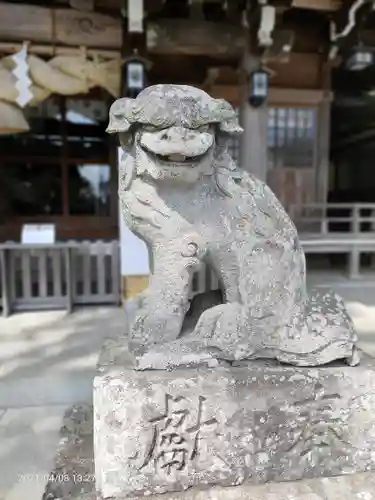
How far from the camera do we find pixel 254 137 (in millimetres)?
4906

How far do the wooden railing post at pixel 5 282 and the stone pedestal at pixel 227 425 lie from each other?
3443 millimetres

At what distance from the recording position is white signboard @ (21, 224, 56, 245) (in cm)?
461

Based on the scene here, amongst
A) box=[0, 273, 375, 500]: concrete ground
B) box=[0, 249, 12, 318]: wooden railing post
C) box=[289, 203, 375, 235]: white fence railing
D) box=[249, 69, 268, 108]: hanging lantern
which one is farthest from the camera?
box=[289, 203, 375, 235]: white fence railing

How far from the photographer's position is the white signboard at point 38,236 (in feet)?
15.1

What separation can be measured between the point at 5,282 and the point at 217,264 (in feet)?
11.9

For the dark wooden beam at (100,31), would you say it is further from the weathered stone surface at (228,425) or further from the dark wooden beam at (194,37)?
the weathered stone surface at (228,425)

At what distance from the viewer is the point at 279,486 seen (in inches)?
53.6

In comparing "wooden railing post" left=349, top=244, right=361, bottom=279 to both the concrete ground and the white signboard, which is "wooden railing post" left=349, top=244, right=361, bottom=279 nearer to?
the concrete ground

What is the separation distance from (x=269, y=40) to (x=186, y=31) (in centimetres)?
91

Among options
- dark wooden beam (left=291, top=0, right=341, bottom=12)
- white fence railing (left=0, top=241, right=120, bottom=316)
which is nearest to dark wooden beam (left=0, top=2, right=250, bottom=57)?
dark wooden beam (left=291, top=0, right=341, bottom=12)

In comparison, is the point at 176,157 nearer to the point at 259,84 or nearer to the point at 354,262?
the point at 259,84

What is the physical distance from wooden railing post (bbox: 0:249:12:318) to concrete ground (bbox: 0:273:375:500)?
0.39ft

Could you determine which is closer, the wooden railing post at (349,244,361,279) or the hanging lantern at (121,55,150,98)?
the hanging lantern at (121,55,150,98)

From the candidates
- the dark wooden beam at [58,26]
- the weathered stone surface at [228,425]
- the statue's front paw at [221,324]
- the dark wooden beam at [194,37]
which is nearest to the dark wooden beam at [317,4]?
the dark wooden beam at [194,37]
